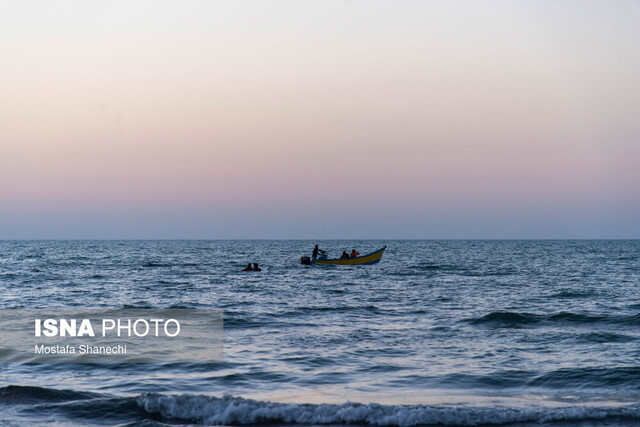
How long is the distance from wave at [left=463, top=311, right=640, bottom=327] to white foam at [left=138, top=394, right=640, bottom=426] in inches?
456

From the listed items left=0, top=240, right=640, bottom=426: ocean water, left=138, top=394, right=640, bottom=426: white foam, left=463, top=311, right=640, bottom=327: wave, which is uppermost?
left=138, top=394, right=640, bottom=426: white foam

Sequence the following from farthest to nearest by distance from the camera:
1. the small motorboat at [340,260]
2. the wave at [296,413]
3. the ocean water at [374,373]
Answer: the small motorboat at [340,260], the ocean water at [374,373], the wave at [296,413]

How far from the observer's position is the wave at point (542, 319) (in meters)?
22.5

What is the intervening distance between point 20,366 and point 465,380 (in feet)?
34.9

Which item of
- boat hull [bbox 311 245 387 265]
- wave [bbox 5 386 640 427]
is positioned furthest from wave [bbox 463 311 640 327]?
boat hull [bbox 311 245 387 265]

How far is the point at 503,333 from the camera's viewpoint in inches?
792

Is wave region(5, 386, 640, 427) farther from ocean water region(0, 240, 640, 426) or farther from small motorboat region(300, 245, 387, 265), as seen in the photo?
small motorboat region(300, 245, 387, 265)

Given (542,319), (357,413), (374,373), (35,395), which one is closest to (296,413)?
(357,413)

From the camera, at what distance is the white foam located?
33.7ft

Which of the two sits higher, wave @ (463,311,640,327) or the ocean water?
the ocean water

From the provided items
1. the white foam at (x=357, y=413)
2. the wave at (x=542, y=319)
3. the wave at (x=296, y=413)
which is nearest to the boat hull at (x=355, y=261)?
the wave at (x=542, y=319)

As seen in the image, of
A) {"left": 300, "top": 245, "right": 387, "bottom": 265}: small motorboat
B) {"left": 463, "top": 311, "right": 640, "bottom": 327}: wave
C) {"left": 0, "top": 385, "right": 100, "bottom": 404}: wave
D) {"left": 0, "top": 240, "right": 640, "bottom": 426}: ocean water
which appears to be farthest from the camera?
{"left": 300, "top": 245, "right": 387, "bottom": 265}: small motorboat

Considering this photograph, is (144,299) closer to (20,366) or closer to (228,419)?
(20,366)

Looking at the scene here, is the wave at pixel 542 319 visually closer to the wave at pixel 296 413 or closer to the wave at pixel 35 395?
the wave at pixel 296 413
